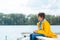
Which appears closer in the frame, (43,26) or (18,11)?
(43,26)

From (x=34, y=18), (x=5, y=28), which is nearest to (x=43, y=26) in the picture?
(x=34, y=18)

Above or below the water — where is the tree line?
above

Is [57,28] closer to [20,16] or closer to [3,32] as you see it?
[20,16]

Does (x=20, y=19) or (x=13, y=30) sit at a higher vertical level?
(x=20, y=19)

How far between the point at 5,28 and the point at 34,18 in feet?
2.41

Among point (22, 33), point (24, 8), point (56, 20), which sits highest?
point (24, 8)

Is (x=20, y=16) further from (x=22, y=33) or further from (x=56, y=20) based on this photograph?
(x=56, y=20)

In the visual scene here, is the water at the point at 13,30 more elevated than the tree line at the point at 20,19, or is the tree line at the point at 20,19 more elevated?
the tree line at the point at 20,19

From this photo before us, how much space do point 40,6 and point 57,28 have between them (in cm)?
69

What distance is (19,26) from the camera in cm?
418

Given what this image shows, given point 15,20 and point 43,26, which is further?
point 15,20

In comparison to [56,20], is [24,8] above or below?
above

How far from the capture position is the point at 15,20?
4180 mm

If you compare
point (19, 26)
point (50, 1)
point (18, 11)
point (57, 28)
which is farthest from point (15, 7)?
point (57, 28)
